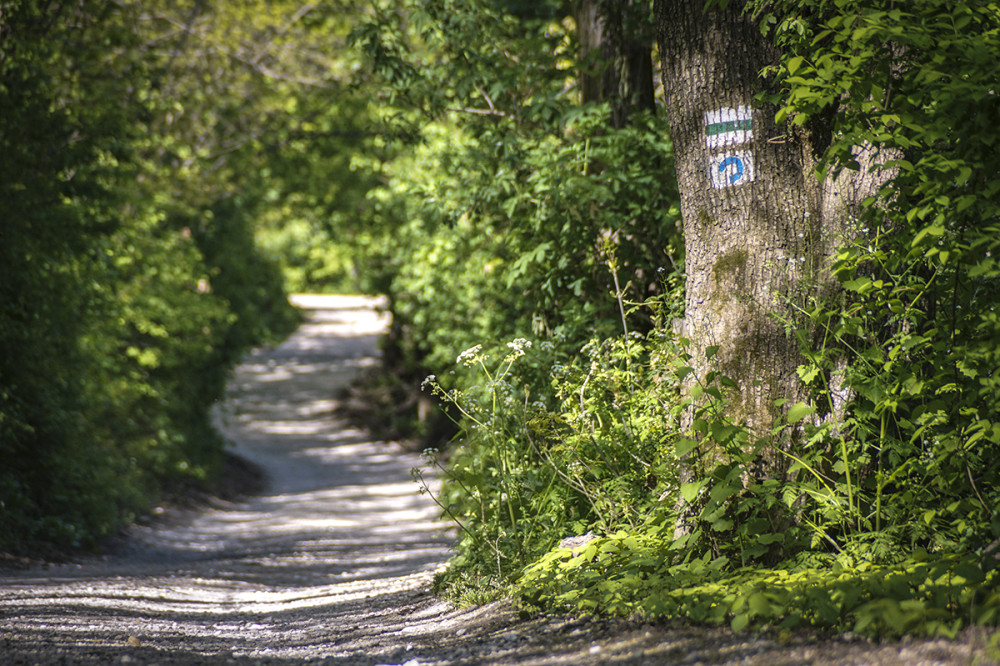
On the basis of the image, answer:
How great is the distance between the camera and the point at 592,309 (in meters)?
6.88

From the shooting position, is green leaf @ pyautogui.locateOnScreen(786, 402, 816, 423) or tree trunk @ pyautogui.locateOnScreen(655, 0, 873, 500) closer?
green leaf @ pyautogui.locateOnScreen(786, 402, 816, 423)

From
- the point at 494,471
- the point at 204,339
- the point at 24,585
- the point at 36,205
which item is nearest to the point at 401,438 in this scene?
the point at 204,339

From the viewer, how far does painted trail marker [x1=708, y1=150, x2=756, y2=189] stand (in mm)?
4355

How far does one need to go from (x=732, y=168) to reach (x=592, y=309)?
2.63 meters

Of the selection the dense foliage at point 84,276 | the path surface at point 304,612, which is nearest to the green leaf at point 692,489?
the path surface at point 304,612

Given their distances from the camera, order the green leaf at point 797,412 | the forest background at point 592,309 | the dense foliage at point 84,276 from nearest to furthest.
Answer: the forest background at point 592,309 < the green leaf at point 797,412 < the dense foliage at point 84,276

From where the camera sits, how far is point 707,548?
413cm

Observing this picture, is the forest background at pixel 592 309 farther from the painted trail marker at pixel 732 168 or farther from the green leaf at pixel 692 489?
the painted trail marker at pixel 732 168

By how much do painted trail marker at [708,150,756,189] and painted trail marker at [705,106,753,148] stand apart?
2.4 inches

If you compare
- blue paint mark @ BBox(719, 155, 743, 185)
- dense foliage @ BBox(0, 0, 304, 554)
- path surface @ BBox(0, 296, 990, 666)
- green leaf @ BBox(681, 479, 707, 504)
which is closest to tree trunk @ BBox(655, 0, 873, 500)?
blue paint mark @ BBox(719, 155, 743, 185)

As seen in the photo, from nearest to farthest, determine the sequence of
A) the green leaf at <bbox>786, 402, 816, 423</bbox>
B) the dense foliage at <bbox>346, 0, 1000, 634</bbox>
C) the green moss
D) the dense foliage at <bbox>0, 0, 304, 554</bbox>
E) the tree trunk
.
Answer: the dense foliage at <bbox>346, 0, 1000, 634</bbox> < the green leaf at <bbox>786, 402, 816, 423</bbox> < the tree trunk < the green moss < the dense foliage at <bbox>0, 0, 304, 554</bbox>

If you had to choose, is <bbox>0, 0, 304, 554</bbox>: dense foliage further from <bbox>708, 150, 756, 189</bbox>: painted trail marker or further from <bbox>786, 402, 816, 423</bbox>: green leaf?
<bbox>786, 402, 816, 423</bbox>: green leaf

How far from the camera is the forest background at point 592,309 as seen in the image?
140 inches

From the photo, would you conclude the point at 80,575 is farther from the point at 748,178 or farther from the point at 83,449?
the point at 748,178
